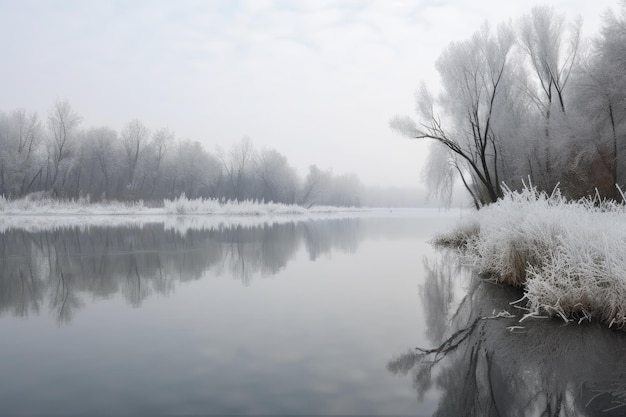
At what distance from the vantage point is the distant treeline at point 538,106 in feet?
51.8

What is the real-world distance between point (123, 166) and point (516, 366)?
2483 inches

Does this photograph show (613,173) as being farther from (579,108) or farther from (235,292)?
(235,292)

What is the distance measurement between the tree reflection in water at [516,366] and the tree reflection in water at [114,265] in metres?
3.71

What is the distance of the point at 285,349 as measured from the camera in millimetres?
3898

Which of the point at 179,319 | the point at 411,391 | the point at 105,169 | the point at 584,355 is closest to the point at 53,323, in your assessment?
the point at 179,319

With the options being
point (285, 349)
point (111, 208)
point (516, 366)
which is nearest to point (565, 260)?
point (516, 366)

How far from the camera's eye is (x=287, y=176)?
74125 mm

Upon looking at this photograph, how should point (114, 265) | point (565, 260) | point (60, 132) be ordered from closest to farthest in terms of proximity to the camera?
point (565, 260) < point (114, 265) < point (60, 132)

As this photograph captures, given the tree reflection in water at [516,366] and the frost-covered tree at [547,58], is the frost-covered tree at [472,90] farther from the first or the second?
the tree reflection in water at [516,366]

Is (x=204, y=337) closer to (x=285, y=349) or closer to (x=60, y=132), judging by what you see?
(x=285, y=349)

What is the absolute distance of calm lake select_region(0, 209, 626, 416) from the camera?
290 centimetres

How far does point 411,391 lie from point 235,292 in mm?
3759

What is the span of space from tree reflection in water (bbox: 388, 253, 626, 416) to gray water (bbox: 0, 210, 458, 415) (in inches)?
8.6

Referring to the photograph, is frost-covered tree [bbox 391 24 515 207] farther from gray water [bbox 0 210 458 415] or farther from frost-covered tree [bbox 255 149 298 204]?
frost-covered tree [bbox 255 149 298 204]
